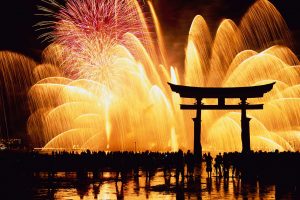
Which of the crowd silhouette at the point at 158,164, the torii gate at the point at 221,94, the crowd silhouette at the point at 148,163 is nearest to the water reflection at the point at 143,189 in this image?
the crowd silhouette at the point at 158,164

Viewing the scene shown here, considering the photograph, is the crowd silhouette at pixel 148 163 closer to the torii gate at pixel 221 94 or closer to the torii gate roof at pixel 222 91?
the torii gate at pixel 221 94

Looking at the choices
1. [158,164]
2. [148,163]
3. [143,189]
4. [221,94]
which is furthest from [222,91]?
[143,189]

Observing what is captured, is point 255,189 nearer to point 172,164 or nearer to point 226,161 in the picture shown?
point 226,161

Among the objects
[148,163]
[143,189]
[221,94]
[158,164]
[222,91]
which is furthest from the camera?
[221,94]

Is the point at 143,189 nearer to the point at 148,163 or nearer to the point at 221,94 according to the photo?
the point at 148,163

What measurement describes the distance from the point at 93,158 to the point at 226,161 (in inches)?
321

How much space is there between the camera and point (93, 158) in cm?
2520

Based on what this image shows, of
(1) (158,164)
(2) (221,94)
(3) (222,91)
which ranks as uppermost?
(3) (222,91)

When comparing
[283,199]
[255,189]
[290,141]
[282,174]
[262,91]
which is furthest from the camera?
[290,141]

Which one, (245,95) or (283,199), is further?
(245,95)

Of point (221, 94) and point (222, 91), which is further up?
point (222, 91)

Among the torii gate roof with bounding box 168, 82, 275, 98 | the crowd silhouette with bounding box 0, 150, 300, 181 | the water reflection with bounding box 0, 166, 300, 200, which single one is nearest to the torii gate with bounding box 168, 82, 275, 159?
the torii gate roof with bounding box 168, 82, 275, 98

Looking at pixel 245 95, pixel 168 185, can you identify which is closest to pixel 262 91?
pixel 245 95

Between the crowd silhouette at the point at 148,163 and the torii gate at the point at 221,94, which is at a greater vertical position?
the torii gate at the point at 221,94
